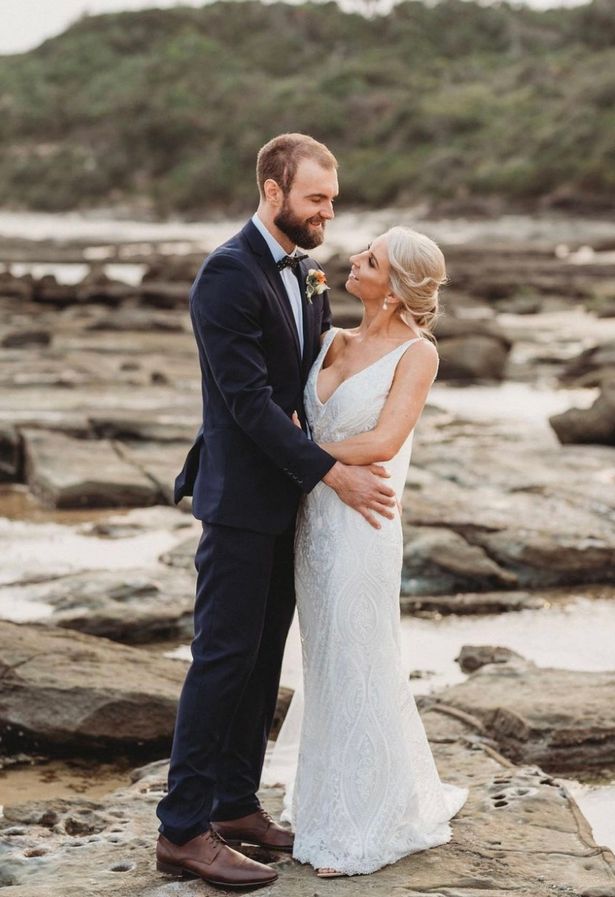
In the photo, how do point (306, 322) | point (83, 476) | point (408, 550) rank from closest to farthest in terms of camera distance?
1. point (306, 322)
2. point (408, 550)
3. point (83, 476)

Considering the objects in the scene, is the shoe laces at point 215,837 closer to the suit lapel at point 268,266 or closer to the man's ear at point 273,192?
the suit lapel at point 268,266

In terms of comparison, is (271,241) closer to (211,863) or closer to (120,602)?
(211,863)

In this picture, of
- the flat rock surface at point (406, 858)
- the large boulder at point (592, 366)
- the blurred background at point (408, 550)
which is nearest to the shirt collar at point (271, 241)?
the blurred background at point (408, 550)

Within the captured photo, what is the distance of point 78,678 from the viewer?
17.8 feet

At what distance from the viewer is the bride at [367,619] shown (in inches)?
152

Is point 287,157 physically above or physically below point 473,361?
below

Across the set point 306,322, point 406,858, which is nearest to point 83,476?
point 306,322

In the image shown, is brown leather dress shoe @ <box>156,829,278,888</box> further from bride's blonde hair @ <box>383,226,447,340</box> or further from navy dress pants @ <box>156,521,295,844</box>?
bride's blonde hair @ <box>383,226,447,340</box>

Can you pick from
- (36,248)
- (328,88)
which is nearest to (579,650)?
(36,248)

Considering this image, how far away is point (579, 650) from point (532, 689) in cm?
118

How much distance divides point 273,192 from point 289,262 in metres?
0.21

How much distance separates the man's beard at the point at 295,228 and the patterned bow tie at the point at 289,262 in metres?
0.06

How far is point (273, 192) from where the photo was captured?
382 cm

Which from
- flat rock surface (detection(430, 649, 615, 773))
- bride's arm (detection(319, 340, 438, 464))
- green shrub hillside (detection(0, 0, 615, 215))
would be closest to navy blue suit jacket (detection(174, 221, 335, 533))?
bride's arm (detection(319, 340, 438, 464))
